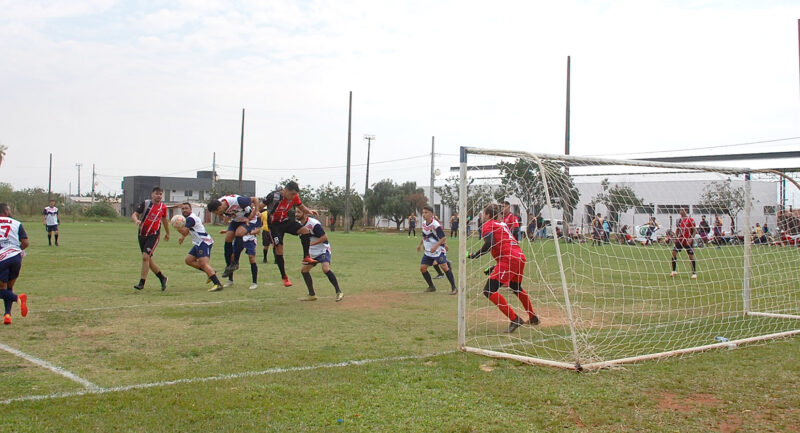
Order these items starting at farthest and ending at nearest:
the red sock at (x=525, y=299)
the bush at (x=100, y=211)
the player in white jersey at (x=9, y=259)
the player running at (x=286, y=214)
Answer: the bush at (x=100, y=211) < the player running at (x=286, y=214) < the red sock at (x=525, y=299) < the player in white jersey at (x=9, y=259)

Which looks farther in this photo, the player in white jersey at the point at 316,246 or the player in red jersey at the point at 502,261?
the player in white jersey at the point at 316,246

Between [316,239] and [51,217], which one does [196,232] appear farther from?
[51,217]

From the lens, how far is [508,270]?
28.5 feet

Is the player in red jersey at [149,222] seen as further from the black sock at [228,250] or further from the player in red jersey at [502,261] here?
the player in red jersey at [502,261]

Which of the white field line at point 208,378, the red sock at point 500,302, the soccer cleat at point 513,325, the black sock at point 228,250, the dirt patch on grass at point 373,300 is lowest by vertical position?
the white field line at point 208,378

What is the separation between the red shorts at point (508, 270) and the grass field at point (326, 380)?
996 millimetres

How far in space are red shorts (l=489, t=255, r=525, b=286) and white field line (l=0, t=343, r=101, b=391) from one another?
16.8 feet

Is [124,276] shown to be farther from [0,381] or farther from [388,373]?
[388,373]

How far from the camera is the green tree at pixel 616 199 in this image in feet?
30.9

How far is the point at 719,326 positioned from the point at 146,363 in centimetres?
793

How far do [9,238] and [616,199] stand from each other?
8892mm

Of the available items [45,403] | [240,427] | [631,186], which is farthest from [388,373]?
[631,186]

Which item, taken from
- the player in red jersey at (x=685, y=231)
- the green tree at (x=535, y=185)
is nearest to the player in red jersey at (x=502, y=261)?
the green tree at (x=535, y=185)

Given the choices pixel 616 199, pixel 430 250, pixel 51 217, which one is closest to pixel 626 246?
pixel 616 199
